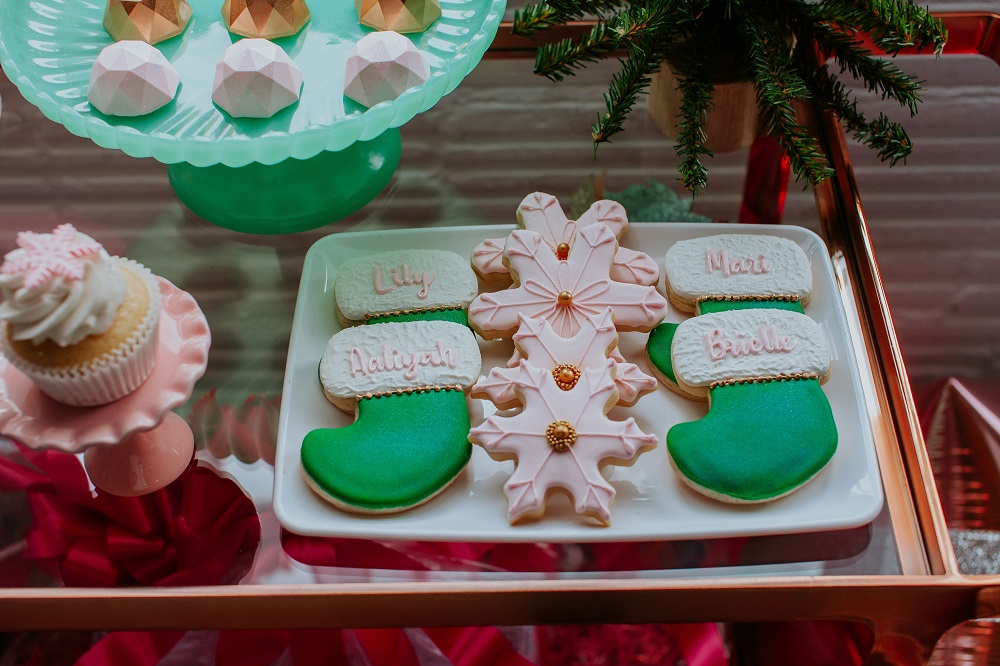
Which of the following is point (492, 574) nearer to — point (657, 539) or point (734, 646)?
point (657, 539)

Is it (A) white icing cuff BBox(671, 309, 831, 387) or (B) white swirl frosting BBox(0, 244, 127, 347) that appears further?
(A) white icing cuff BBox(671, 309, 831, 387)

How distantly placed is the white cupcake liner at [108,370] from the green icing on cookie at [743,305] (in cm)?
38

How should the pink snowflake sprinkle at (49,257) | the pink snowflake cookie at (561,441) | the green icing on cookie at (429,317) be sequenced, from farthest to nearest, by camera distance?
the green icing on cookie at (429,317), the pink snowflake cookie at (561,441), the pink snowflake sprinkle at (49,257)

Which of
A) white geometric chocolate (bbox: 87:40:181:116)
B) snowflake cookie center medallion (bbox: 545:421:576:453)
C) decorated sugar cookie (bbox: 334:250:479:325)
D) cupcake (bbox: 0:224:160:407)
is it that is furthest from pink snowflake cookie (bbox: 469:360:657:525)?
white geometric chocolate (bbox: 87:40:181:116)

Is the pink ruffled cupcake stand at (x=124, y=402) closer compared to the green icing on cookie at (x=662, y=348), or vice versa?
the pink ruffled cupcake stand at (x=124, y=402)

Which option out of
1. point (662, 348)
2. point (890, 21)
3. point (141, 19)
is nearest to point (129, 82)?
point (141, 19)

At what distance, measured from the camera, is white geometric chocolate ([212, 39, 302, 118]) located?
A: 1.97ft

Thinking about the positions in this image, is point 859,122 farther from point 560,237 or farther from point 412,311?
point 412,311

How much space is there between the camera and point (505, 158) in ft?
2.69

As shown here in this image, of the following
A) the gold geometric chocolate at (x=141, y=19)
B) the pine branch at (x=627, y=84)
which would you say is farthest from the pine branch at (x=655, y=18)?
the gold geometric chocolate at (x=141, y=19)

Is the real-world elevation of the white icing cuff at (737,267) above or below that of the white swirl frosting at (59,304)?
below

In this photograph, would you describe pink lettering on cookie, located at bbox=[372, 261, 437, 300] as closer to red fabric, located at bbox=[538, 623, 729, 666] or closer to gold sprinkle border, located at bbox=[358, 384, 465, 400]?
gold sprinkle border, located at bbox=[358, 384, 465, 400]

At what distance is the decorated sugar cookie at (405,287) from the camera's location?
0.65m

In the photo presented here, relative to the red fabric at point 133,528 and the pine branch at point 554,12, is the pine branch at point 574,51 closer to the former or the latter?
the pine branch at point 554,12
